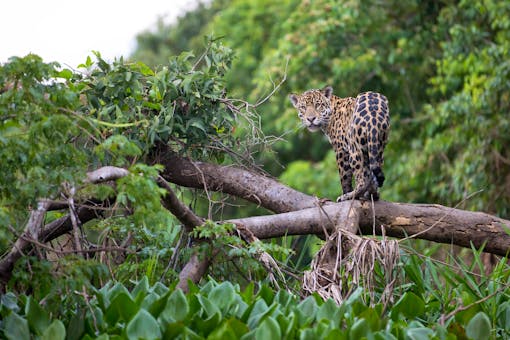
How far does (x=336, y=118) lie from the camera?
852cm

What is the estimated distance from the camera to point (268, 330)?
5.00m

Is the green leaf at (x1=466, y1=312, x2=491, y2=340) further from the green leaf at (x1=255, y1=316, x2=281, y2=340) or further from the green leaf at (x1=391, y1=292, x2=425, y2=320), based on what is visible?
the green leaf at (x1=255, y1=316, x2=281, y2=340)

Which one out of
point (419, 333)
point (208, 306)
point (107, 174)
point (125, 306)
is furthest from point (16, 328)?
point (419, 333)

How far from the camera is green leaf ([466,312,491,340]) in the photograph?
554 centimetres

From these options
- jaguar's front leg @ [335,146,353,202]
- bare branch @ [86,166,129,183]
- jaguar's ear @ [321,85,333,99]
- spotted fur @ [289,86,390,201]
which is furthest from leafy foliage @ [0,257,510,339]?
jaguar's ear @ [321,85,333,99]

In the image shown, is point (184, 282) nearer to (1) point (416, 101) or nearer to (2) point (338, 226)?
(2) point (338, 226)

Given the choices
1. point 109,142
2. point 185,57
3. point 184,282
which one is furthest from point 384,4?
point 109,142

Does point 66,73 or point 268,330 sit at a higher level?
point 66,73

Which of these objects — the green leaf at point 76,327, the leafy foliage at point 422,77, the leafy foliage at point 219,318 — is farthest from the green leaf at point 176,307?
the leafy foliage at point 422,77

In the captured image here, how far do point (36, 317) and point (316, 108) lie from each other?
409cm

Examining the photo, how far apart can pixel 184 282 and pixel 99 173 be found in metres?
1.40

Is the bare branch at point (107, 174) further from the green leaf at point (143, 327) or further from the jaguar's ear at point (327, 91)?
the jaguar's ear at point (327, 91)

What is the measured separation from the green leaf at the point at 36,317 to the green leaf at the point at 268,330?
51.8 inches

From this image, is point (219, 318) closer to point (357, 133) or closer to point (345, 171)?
point (357, 133)
